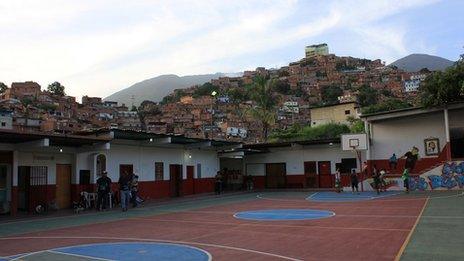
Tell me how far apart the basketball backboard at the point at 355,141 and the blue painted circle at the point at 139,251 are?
25173 millimetres

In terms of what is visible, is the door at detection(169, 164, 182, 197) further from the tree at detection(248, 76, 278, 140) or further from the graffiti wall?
the tree at detection(248, 76, 278, 140)

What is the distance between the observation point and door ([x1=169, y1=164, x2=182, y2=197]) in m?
33.2

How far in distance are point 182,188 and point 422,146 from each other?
58.1ft

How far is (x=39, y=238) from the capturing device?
13984mm

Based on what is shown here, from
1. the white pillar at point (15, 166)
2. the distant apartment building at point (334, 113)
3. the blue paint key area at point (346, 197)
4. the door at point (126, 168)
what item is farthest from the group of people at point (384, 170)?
the distant apartment building at point (334, 113)

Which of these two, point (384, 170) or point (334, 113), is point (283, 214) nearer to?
point (384, 170)

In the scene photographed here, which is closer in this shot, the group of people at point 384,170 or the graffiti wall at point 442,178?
the graffiti wall at point 442,178

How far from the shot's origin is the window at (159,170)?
31517 millimetres

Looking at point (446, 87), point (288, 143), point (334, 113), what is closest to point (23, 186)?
point (288, 143)

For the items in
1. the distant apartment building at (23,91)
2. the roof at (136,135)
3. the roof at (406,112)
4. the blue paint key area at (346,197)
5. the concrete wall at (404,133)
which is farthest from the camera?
the distant apartment building at (23,91)

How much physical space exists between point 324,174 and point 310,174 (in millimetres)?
1191

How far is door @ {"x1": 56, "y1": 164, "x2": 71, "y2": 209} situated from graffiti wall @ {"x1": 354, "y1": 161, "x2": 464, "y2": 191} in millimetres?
21758

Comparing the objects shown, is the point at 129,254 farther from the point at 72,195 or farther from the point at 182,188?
the point at 182,188

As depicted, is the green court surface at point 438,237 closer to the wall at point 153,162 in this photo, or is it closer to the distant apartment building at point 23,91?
the wall at point 153,162
